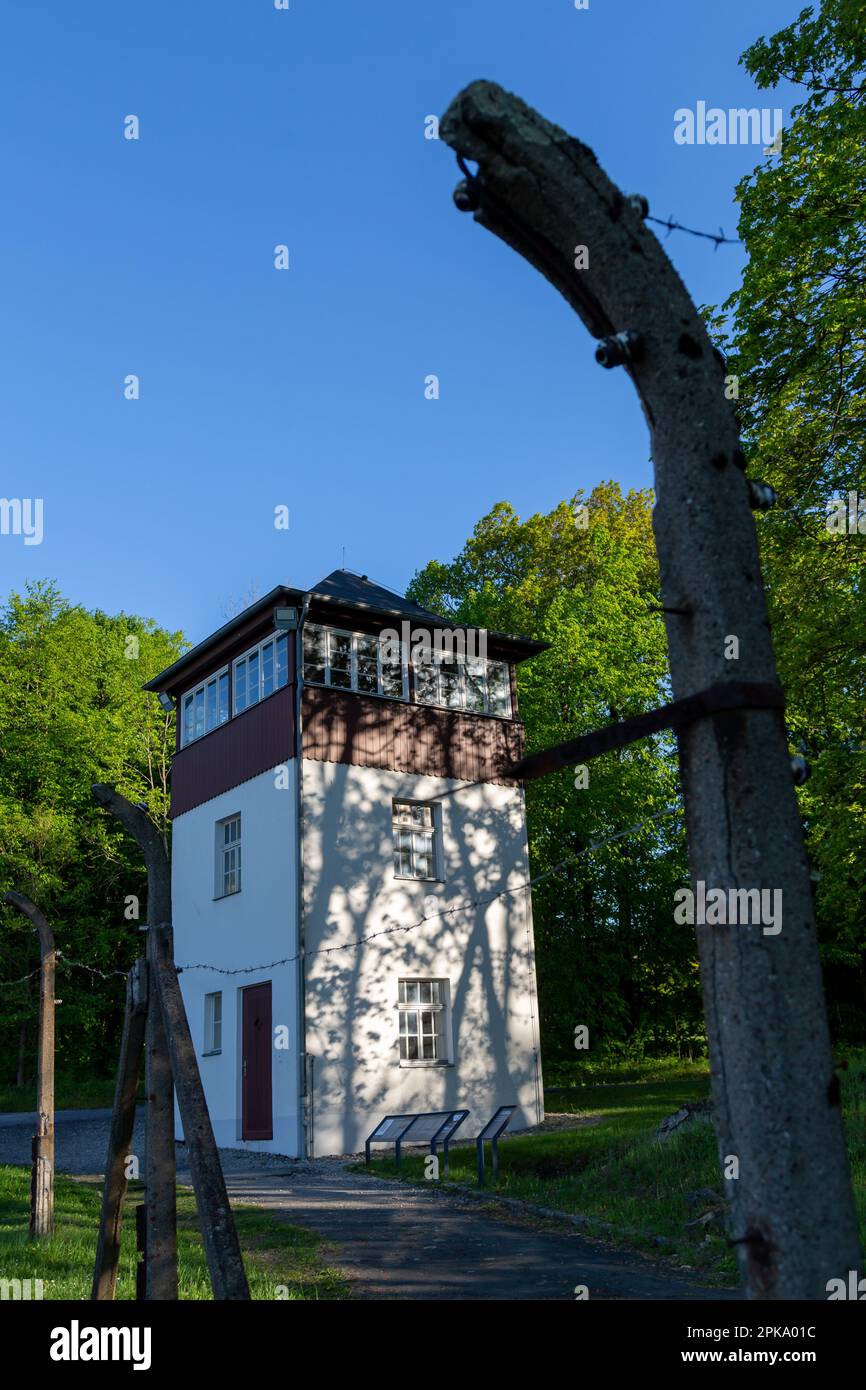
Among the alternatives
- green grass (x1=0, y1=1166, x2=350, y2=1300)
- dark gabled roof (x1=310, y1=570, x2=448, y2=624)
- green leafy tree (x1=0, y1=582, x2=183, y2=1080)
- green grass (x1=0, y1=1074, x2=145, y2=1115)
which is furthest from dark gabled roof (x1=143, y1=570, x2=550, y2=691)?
green grass (x1=0, y1=1074, x2=145, y2=1115)

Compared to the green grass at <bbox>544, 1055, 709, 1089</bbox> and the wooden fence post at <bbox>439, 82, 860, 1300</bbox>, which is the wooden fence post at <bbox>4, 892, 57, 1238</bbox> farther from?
the green grass at <bbox>544, 1055, 709, 1089</bbox>

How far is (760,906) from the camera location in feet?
9.80

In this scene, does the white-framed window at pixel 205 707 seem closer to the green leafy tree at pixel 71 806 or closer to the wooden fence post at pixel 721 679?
the green leafy tree at pixel 71 806

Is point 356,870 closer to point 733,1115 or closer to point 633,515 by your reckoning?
point 733,1115

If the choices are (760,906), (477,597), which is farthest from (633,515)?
(760,906)

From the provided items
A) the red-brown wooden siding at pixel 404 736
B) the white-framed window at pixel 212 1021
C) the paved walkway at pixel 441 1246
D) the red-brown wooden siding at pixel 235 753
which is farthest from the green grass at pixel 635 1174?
the red-brown wooden siding at pixel 235 753

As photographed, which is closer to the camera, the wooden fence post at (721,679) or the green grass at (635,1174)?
the wooden fence post at (721,679)

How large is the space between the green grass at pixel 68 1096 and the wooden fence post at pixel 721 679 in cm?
3169

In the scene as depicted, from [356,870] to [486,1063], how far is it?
4648mm

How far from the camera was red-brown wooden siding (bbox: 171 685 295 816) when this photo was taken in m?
21.1

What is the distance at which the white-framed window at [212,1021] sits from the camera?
22531 millimetres

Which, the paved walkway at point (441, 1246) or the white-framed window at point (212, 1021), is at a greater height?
the white-framed window at point (212, 1021)

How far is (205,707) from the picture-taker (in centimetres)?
2439

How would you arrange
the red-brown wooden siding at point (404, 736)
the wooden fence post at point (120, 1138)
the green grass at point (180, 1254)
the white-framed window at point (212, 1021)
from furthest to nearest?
the white-framed window at point (212, 1021) → the red-brown wooden siding at point (404, 736) → the green grass at point (180, 1254) → the wooden fence post at point (120, 1138)
